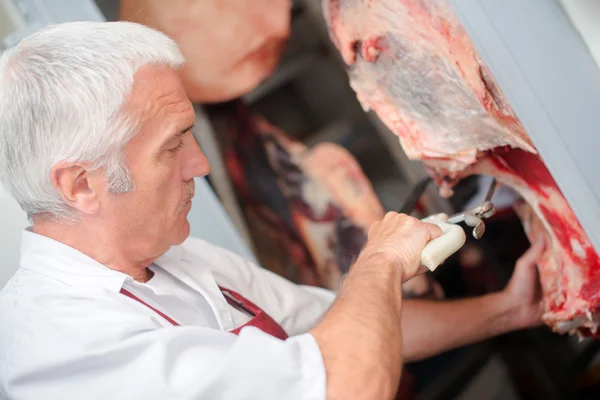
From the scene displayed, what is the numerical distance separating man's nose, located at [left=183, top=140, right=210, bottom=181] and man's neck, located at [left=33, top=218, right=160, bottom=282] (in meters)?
0.18

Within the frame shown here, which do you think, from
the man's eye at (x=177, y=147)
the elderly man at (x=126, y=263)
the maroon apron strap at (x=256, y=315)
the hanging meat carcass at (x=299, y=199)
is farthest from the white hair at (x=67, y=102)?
the hanging meat carcass at (x=299, y=199)

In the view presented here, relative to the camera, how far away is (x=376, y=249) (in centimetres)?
127

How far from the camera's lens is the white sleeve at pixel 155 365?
105 centimetres

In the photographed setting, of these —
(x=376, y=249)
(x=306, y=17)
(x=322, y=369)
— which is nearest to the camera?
(x=322, y=369)

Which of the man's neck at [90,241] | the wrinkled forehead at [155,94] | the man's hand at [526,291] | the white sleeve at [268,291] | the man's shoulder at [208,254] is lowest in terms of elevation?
the man's hand at [526,291]

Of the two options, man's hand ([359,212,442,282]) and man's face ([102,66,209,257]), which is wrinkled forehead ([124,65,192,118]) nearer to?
man's face ([102,66,209,257])

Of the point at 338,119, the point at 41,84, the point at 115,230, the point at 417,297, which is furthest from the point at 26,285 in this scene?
the point at 417,297

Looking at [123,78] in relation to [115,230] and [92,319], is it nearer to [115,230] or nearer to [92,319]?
[115,230]

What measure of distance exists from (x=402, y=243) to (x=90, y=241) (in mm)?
613

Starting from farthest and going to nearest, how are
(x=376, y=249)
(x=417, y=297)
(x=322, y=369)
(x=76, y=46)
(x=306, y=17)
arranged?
(x=417, y=297) → (x=306, y=17) → (x=376, y=249) → (x=76, y=46) → (x=322, y=369)

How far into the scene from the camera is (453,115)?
50.8 inches

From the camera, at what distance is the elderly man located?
1.06m

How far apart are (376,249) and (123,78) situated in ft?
1.89

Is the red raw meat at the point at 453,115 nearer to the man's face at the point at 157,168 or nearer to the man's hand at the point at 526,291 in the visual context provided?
the man's hand at the point at 526,291
